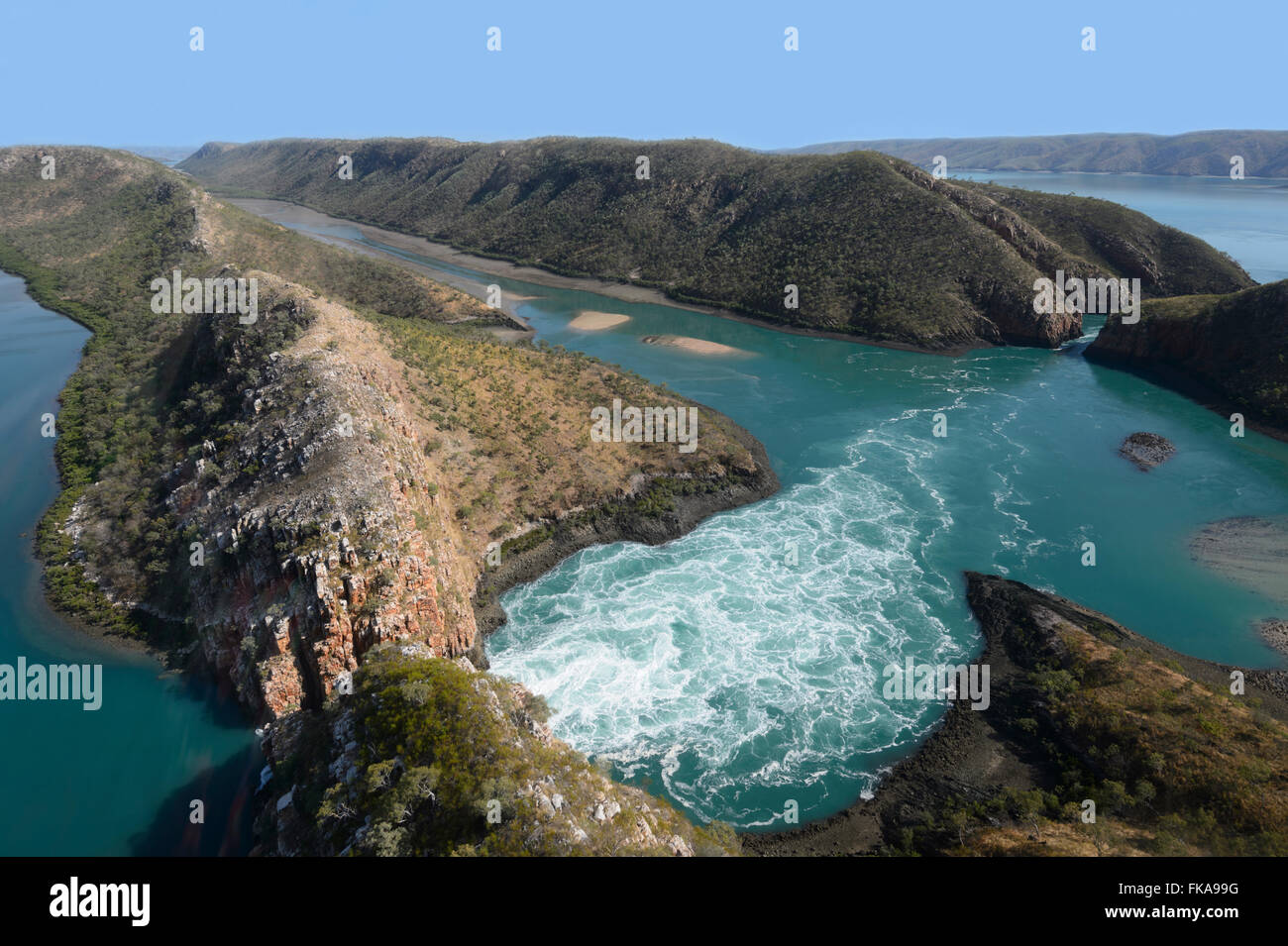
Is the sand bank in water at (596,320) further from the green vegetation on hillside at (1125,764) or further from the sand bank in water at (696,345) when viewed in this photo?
the green vegetation on hillside at (1125,764)

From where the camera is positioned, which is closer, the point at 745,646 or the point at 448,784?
the point at 448,784

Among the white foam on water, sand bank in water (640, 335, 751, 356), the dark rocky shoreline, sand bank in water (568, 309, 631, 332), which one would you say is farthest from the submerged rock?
sand bank in water (568, 309, 631, 332)

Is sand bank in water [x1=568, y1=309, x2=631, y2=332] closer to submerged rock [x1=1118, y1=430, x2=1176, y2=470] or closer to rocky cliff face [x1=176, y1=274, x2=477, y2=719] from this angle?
rocky cliff face [x1=176, y1=274, x2=477, y2=719]

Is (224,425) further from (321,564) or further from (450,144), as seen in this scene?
(450,144)

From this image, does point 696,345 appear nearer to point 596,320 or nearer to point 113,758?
point 596,320

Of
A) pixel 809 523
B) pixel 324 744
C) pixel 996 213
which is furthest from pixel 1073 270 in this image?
pixel 324 744

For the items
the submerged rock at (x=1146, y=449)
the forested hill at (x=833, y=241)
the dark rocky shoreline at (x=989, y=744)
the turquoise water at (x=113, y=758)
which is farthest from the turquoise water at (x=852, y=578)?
the forested hill at (x=833, y=241)

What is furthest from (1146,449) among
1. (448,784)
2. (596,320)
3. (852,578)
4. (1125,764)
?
(596,320)
